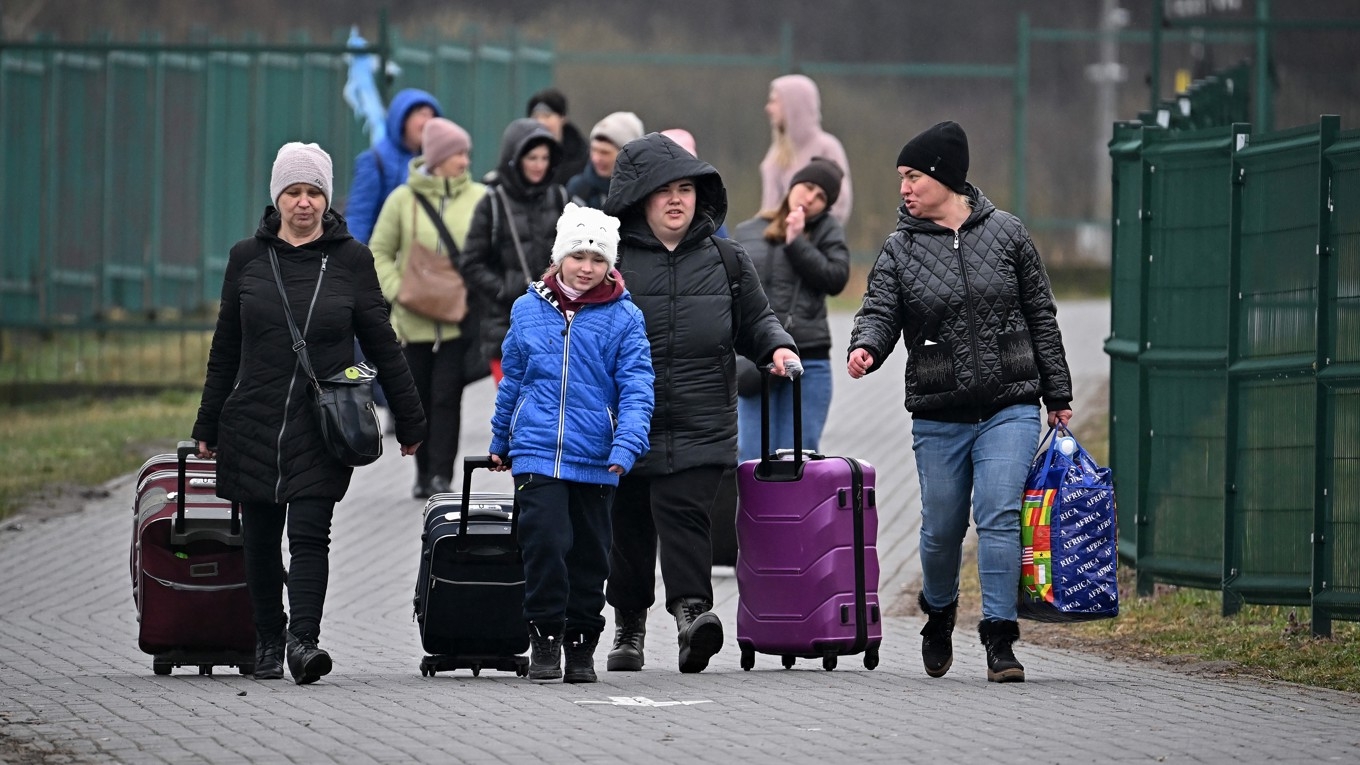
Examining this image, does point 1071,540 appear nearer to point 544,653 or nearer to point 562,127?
point 544,653

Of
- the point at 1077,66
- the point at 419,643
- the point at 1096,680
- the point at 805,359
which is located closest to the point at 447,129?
the point at 805,359

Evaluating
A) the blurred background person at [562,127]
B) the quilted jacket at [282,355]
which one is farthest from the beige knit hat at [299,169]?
the blurred background person at [562,127]

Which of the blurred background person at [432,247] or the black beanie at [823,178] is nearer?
the black beanie at [823,178]

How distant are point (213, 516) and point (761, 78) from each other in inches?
684

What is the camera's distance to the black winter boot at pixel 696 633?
26.2ft

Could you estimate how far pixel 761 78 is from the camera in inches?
985

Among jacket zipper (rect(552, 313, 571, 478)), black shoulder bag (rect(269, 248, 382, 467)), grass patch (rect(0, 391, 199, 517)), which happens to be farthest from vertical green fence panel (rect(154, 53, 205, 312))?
jacket zipper (rect(552, 313, 571, 478))

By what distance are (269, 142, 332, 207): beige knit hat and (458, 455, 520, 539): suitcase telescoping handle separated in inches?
39.8

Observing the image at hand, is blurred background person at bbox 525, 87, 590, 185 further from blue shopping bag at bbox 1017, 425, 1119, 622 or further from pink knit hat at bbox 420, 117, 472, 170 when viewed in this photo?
blue shopping bag at bbox 1017, 425, 1119, 622

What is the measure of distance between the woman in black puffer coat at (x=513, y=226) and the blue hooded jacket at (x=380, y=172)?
4.07 feet

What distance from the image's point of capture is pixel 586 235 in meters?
7.79

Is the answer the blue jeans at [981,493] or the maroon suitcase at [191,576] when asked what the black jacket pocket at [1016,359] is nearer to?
the blue jeans at [981,493]

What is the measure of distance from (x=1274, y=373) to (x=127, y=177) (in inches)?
484

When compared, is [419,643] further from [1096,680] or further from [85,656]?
[1096,680]
